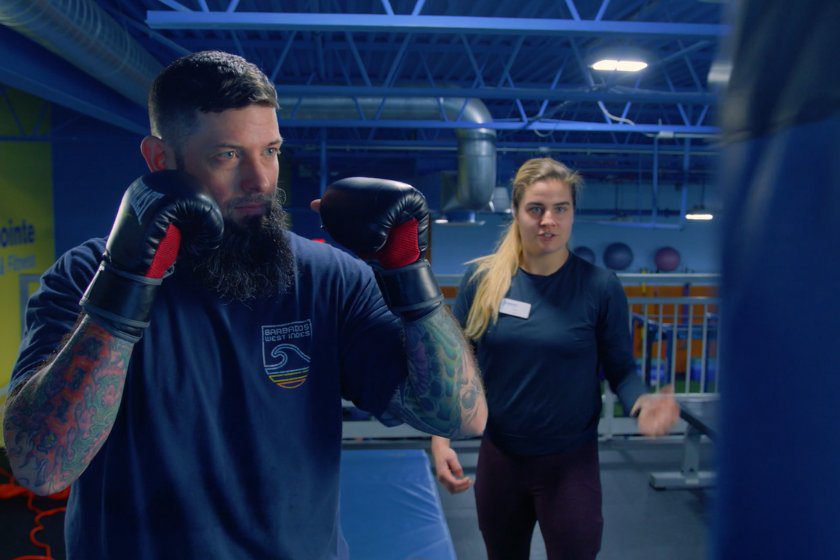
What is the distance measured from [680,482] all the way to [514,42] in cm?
619

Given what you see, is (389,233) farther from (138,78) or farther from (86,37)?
(138,78)

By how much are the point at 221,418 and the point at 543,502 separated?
4.49 ft

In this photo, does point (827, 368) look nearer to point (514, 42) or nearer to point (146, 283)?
point (146, 283)

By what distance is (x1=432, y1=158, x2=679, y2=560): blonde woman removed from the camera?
218 cm

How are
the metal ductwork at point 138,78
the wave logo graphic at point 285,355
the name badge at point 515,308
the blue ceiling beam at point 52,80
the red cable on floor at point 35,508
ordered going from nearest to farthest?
the wave logo graphic at point 285,355 → the name badge at point 515,308 → the red cable on floor at point 35,508 → the metal ductwork at point 138,78 → the blue ceiling beam at point 52,80

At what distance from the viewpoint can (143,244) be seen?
1094 mm

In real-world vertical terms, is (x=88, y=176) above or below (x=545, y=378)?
above

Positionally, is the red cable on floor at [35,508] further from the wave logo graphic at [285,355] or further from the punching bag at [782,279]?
the punching bag at [782,279]

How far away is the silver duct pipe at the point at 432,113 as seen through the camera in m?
8.91

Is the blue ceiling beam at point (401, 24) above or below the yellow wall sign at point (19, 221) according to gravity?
above

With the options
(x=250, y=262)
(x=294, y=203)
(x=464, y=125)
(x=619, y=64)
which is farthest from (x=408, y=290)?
(x=294, y=203)

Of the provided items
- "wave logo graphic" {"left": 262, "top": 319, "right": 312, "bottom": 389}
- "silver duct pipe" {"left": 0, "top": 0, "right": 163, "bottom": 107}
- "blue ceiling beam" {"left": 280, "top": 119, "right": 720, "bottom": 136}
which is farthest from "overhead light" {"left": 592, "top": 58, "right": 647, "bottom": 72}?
"wave logo graphic" {"left": 262, "top": 319, "right": 312, "bottom": 389}

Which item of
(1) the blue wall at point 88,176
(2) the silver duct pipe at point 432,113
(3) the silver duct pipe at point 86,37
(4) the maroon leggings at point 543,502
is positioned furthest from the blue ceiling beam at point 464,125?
(4) the maroon leggings at point 543,502

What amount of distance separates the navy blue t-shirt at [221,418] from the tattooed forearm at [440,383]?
0.06 metres
